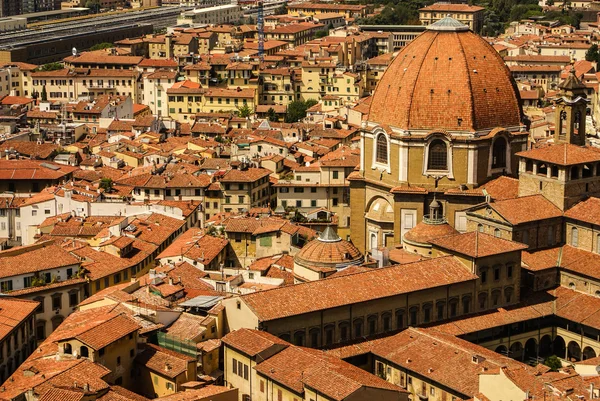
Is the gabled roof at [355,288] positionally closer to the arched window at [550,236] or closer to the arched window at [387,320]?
the arched window at [387,320]

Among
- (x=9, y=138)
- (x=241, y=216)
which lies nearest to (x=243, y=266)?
(x=241, y=216)

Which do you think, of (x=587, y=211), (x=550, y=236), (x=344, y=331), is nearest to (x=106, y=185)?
(x=550, y=236)

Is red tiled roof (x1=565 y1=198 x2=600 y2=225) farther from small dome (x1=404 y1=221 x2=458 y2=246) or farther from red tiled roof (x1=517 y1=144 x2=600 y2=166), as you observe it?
small dome (x1=404 y1=221 x2=458 y2=246)

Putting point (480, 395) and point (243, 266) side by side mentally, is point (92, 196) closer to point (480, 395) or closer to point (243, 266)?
point (243, 266)

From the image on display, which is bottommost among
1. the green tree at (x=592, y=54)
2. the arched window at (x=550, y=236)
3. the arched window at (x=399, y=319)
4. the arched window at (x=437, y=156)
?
the arched window at (x=399, y=319)

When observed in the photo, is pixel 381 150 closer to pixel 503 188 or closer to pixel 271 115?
pixel 503 188

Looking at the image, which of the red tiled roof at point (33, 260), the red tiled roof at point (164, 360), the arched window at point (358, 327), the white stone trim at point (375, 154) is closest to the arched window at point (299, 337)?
the arched window at point (358, 327)
